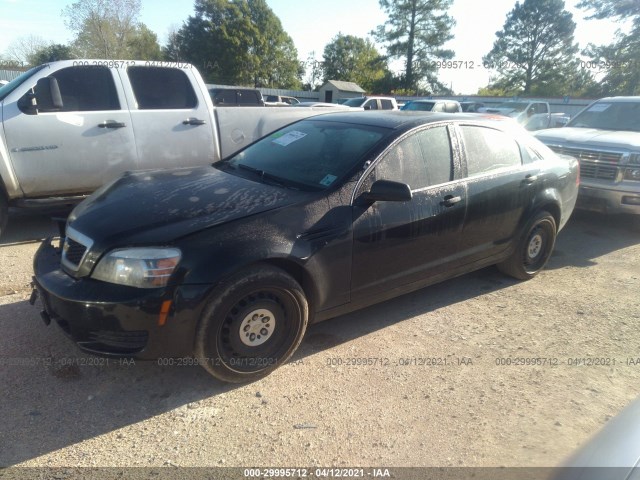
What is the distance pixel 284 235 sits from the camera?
2885mm

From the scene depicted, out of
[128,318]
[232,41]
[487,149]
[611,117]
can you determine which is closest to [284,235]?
[128,318]

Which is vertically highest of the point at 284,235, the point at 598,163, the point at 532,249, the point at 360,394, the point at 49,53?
the point at 49,53

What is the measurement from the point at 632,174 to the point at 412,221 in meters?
4.52

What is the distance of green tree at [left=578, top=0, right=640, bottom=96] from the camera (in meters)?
30.4

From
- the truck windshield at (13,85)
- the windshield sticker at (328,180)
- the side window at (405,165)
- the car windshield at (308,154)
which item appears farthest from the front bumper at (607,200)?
the truck windshield at (13,85)

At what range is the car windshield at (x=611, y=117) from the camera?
297 inches

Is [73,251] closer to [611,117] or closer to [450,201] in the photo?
[450,201]

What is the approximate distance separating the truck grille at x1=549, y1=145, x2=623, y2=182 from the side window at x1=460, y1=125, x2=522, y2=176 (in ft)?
9.31

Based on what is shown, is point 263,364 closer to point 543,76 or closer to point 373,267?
point 373,267

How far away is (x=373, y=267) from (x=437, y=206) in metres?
0.77

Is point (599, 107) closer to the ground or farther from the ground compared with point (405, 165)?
farther from the ground

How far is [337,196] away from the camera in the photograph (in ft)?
10.4

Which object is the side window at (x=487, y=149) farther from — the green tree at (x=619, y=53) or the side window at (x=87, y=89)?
the green tree at (x=619, y=53)

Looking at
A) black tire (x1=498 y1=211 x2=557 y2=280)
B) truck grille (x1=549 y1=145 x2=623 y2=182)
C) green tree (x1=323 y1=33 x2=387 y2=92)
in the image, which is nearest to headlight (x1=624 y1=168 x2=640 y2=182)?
truck grille (x1=549 y1=145 x2=623 y2=182)
